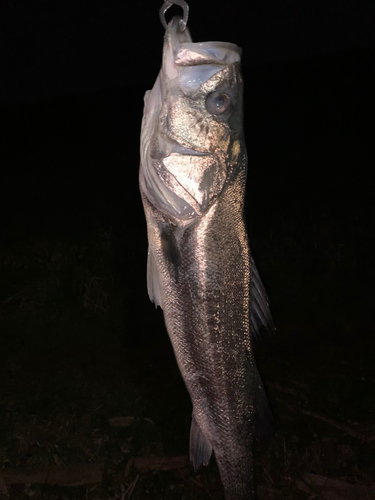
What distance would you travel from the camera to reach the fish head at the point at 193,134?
139cm

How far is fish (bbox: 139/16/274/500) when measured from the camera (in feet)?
4.58

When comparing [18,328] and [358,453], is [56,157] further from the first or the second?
[358,453]

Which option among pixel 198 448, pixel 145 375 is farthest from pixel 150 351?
pixel 198 448

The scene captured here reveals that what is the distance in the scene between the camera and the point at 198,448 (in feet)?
4.97

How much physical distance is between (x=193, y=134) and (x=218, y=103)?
155mm

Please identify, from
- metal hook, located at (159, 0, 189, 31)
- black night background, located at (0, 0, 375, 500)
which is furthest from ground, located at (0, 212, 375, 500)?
metal hook, located at (159, 0, 189, 31)

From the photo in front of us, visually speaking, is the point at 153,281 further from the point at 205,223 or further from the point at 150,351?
the point at 150,351

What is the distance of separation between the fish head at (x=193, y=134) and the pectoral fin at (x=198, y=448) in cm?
84

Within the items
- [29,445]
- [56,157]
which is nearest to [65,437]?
[29,445]

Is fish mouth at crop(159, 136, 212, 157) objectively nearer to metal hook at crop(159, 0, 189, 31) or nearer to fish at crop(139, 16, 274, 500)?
fish at crop(139, 16, 274, 500)

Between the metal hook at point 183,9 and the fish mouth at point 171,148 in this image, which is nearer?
the metal hook at point 183,9

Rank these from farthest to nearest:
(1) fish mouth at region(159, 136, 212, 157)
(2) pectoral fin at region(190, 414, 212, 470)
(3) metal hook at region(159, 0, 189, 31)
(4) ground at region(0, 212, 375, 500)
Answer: (4) ground at region(0, 212, 375, 500)
(2) pectoral fin at region(190, 414, 212, 470)
(1) fish mouth at region(159, 136, 212, 157)
(3) metal hook at region(159, 0, 189, 31)

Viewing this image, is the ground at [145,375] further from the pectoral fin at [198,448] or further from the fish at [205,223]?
the fish at [205,223]

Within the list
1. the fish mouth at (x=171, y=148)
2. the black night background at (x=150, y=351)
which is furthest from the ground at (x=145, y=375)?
the fish mouth at (x=171, y=148)
